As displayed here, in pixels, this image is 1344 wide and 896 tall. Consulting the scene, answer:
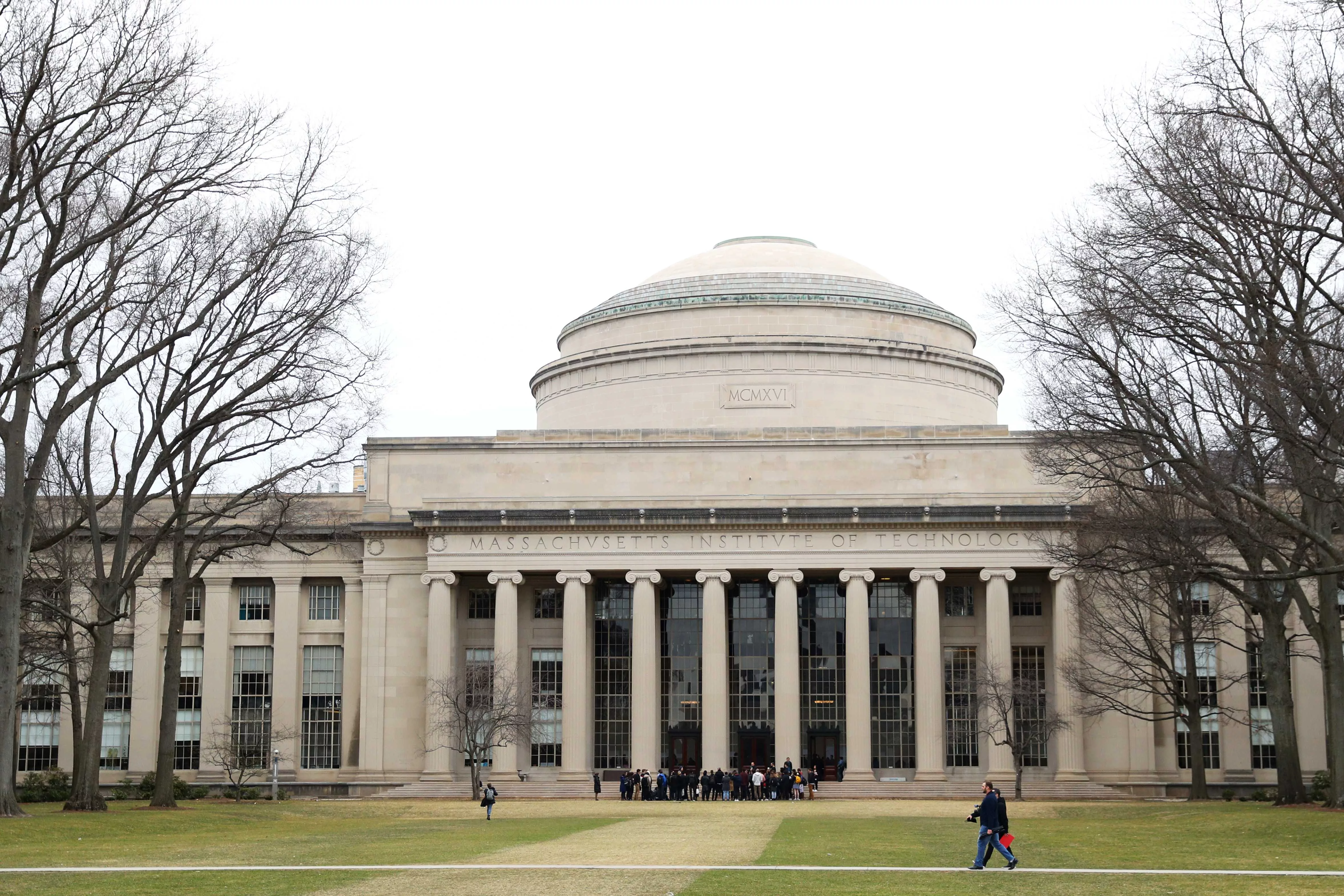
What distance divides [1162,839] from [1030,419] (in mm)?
16407

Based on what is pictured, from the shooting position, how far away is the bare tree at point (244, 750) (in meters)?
68.5

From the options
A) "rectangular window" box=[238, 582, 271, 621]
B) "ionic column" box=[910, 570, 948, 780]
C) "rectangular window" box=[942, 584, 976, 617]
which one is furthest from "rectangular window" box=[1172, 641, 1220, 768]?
"rectangular window" box=[238, 582, 271, 621]

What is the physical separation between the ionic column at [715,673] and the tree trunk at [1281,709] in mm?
24845

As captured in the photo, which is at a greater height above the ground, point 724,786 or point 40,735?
point 40,735

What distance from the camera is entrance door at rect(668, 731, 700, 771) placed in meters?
71.2

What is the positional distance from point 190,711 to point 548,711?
52.7ft

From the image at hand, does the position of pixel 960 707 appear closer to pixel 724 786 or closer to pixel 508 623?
pixel 724 786

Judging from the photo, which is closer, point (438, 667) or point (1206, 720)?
point (1206, 720)

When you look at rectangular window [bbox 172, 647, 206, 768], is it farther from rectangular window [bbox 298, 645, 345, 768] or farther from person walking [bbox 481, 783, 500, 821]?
person walking [bbox 481, 783, 500, 821]

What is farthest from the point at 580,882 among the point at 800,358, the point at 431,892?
the point at 800,358

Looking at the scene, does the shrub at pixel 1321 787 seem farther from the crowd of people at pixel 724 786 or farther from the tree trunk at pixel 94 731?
the tree trunk at pixel 94 731

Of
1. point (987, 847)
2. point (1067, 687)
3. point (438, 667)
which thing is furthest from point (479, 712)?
point (987, 847)

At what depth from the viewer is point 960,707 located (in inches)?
2749

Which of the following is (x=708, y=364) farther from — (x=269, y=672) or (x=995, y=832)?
(x=995, y=832)
